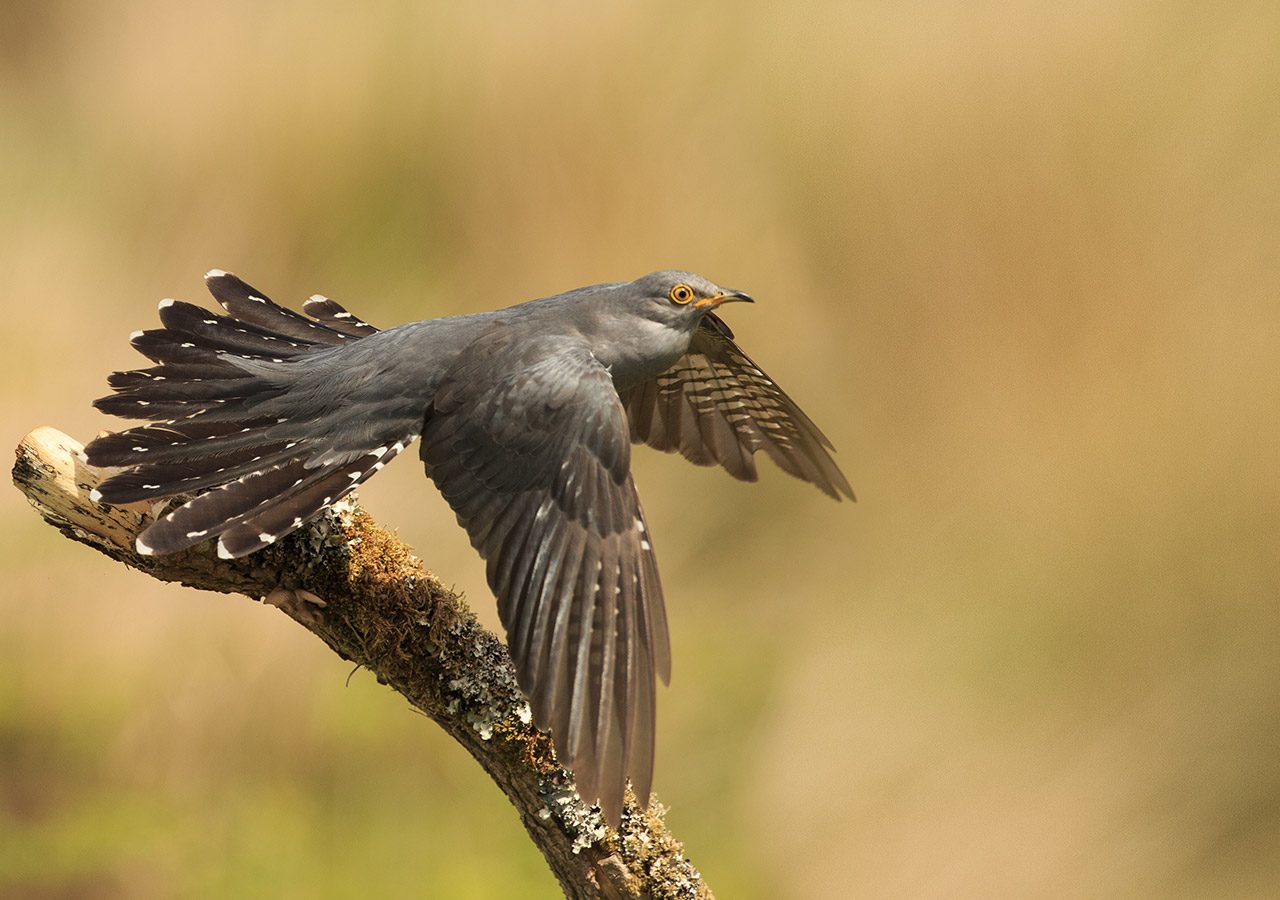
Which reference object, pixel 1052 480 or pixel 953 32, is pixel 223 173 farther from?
pixel 1052 480

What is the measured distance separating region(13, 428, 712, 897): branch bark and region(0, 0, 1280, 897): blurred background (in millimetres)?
3515

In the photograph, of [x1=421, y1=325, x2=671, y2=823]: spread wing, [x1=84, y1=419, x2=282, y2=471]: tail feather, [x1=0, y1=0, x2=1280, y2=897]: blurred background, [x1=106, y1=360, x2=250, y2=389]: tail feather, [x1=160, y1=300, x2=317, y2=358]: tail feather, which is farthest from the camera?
[x1=0, y1=0, x2=1280, y2=897]: blurred background

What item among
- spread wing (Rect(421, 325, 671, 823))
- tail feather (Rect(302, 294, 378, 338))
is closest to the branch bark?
spread wing (Rect(421, 325, 671, 823))

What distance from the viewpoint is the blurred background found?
6785 millimetres

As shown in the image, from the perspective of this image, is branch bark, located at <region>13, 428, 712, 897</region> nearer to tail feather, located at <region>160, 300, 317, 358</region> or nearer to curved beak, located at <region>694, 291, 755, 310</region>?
tail feather, located at <region>160, 300, 317, 358</region>

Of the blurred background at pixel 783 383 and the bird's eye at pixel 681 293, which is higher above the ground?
the blurred background at pixel 783 383

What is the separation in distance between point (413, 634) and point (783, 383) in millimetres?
4756

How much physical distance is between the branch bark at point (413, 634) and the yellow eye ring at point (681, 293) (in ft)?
3.85

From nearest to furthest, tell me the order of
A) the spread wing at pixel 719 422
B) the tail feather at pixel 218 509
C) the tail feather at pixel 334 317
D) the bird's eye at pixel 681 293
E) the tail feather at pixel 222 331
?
1. the tail feather at pixel 218 509
2. the tail feather at pixel 222 331
3. the bird's eye at pixel 681 293
4. the tail feather at pixel 334 317
5. the spread wing at pixel 719 422

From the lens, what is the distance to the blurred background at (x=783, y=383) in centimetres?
679

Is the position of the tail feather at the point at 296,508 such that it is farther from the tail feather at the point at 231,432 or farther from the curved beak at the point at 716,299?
the curved beak at the point at 716,299

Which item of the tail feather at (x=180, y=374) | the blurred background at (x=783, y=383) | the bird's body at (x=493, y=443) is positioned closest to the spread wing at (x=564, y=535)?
the bird's body at (x=493, y=443)

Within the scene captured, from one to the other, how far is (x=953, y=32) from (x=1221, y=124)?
167 cm

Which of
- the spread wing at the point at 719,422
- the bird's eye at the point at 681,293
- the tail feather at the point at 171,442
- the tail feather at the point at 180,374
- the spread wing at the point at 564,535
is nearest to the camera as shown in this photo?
the spread wing at the point at 564,535
